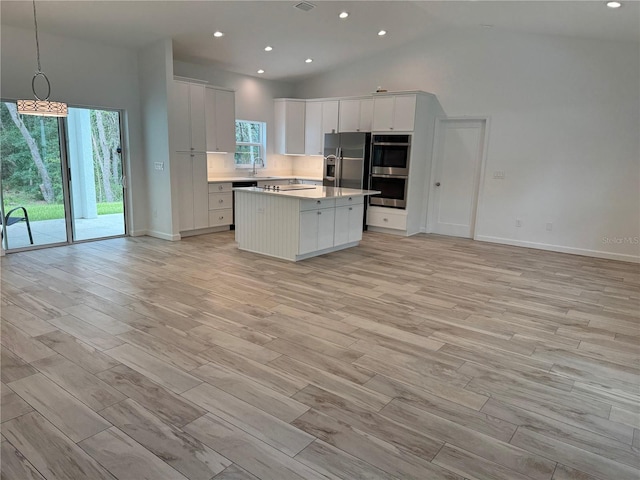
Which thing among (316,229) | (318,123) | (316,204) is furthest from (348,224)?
(318,123)

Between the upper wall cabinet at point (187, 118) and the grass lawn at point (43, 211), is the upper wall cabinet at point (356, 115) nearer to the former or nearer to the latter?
the upper wall cabinet at point (187, 118)

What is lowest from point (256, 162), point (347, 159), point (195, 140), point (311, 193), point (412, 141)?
point (311, 193)

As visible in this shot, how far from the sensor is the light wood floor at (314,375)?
1987mm

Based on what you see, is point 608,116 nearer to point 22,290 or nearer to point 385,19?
point 385,19

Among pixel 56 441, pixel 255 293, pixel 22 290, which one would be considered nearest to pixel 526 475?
pixel 56 441

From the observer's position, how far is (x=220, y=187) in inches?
283

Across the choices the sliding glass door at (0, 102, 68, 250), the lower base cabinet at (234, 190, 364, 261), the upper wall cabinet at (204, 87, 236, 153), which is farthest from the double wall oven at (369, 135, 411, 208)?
the sliding glass door at (0, 102, 68, 250)

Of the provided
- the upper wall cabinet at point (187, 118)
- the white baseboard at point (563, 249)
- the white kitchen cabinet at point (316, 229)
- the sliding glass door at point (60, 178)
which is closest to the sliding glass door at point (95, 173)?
the sliding glass door at point (60, 178)

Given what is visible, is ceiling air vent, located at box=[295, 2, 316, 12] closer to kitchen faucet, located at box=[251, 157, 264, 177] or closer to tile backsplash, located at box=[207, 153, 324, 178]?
tile backsplash, located at box=[207, 153, 324, 178]

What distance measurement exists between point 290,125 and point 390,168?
2415mm

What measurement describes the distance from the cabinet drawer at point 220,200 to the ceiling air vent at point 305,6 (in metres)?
3.17

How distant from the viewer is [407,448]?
6.77 ft

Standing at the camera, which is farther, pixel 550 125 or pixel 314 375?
pixel 550 125

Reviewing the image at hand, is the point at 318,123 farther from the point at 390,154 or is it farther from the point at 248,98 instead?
Answer: the point at 390,154
